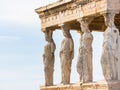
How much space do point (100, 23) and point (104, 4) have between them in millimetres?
5892

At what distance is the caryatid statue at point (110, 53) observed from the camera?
2595cm

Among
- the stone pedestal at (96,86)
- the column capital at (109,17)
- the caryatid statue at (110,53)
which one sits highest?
the column capital at (109,17)

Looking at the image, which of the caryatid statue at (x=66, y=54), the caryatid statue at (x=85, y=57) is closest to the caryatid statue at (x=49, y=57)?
the caryatid statue at (x=66, y=54)

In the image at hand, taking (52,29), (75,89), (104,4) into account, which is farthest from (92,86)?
(52,29)

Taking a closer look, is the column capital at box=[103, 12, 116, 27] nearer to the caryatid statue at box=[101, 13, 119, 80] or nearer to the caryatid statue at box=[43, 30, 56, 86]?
the caryatid statue at box=[101, 13, 119, 80]

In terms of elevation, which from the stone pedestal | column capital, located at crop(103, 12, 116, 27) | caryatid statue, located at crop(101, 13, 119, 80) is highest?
column capital, located at crop(103, 12, 116, 27)

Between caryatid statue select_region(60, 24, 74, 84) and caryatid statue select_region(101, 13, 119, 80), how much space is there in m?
3.67

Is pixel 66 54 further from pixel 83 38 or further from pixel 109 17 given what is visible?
pixel 109 17

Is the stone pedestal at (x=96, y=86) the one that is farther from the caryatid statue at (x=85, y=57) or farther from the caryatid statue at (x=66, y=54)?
the caryatid statue at (x=66, y=54)

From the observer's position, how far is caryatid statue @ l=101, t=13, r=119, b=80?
2595cm

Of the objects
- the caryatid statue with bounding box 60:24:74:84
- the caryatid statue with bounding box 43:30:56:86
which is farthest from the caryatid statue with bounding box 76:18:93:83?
the caryatid statue with bounding box 43:30:56:86

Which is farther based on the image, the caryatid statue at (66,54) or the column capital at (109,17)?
the caryatid statue at (66,54)

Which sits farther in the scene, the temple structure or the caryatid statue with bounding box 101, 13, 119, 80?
the temple structure

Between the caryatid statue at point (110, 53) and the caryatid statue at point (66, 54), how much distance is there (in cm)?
367
